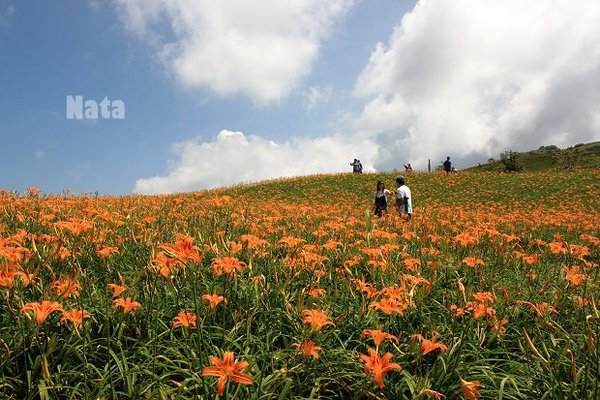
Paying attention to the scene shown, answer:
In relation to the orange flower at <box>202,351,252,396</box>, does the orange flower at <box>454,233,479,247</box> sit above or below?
above

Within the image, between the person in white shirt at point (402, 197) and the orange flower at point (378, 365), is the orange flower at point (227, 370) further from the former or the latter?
the person in white shirt at point (402, 197)

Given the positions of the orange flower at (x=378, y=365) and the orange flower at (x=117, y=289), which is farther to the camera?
the orange flower at (x=117, y=289)

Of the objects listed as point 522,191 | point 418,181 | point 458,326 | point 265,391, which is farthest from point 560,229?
point 418,181

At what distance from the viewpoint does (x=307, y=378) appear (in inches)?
92.9

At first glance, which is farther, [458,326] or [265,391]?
[458,326]

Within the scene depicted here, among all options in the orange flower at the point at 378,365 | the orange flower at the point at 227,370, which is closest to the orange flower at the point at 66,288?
the orange flower at the point at 227,370

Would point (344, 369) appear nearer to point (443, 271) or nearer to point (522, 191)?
point (443, 271)

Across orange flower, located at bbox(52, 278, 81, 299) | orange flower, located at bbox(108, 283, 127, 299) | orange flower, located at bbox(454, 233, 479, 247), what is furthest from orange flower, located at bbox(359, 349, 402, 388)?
orange flower, located at bbox(454, 233, 479, 247)

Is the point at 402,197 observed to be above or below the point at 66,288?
above

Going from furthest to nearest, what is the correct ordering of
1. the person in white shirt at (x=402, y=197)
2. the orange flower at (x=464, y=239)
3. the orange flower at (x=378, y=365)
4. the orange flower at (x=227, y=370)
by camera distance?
1. the person in white shirt at (x=402, y=197)
2. the orange flower at (x=464, y=239)
3. the orange flower at (x=378, y=365)
4. the orange flower at (x=227, y=370)

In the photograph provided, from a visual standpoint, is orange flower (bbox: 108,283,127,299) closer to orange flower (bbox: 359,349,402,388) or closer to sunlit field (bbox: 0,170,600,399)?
sunlit field (bbox: 0,170,600,399)

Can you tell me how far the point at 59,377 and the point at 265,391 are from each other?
117 cm

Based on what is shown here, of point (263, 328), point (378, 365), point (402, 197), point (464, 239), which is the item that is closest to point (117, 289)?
point (263, 328)

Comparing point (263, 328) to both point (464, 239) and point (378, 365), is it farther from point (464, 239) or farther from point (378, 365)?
point (464, 239)
